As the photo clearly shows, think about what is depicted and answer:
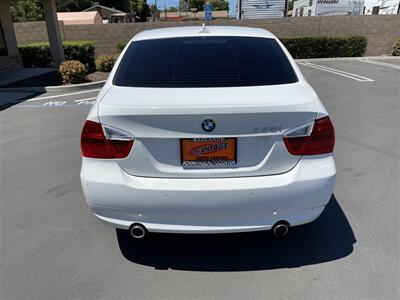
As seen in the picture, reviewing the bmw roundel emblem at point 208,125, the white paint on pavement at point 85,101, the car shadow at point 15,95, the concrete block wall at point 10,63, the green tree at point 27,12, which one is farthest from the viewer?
the green tree at point 27,12

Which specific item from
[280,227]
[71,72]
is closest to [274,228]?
[280,227]

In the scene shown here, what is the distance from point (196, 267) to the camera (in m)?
2.74

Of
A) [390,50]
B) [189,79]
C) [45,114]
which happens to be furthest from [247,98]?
[390,50]

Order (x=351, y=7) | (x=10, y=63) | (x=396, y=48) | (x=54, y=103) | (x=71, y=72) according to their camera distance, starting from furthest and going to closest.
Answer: (x=351, y=7), (x=396, y=48), (x=10, y=63), (x=71, y=72), (x=54, y=103)

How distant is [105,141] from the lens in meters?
2.36

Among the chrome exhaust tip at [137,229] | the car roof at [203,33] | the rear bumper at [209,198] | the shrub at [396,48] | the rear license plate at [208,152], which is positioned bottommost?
the shrub at [396,48]

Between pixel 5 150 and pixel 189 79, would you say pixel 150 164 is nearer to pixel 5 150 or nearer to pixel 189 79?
pixel 189 79

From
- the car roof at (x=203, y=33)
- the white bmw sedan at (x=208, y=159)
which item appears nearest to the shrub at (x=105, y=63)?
the car roof at (x=203, y=33)

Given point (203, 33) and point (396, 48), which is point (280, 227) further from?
point (396, 48)

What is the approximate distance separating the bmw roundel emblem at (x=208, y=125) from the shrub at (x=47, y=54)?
14.7m

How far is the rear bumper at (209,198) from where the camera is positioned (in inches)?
91.4

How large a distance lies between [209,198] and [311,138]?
80cm

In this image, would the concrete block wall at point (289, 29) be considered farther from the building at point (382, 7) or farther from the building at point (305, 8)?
the building at point (305, 8)

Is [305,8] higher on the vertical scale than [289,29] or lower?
higher
